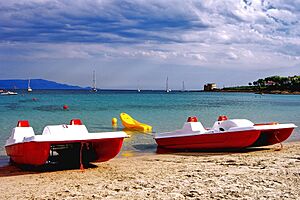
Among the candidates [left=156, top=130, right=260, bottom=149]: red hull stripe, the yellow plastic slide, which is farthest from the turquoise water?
[left=156, top=130, right=260, bottom=149]: red hull stripe

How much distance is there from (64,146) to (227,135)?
4892 mm

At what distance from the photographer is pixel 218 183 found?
280 inches

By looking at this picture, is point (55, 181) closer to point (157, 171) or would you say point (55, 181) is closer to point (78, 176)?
point (78, 176)

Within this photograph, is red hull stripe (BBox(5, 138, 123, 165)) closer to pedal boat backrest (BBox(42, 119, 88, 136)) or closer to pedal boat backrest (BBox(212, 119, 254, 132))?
pedal boat backrest (BBox(42, 119, 88, 136))

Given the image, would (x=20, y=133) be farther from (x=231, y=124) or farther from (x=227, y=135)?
(x=231, y=124)

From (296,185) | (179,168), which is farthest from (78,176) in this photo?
(296,185)

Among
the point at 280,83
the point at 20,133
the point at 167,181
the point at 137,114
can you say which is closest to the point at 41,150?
the point at 20,133

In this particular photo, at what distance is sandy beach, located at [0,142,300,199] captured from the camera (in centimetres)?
650

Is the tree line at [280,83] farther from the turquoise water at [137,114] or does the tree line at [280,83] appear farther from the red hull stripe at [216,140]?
the red hull stripe at [216,140]

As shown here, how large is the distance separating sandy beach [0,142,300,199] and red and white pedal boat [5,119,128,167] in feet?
1.27

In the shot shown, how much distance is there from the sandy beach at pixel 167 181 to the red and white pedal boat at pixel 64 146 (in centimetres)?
39

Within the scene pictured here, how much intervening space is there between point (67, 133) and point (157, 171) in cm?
226

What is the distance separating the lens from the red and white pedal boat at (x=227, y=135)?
1165 cm

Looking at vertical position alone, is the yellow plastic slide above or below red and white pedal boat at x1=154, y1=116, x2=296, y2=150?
below
